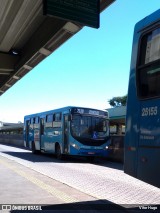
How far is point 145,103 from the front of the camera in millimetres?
6633

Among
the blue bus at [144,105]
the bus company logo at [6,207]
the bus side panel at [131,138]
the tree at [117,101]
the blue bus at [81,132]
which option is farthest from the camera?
the tree at [117,101]

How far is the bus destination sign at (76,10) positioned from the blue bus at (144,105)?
172 centimetres

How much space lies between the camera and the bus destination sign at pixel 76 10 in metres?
8.23

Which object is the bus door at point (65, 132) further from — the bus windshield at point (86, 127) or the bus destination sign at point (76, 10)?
the bus destination sign at point (76, 10)

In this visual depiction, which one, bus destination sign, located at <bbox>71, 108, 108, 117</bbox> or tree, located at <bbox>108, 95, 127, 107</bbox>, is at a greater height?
tree, located at <bbox>108, 95, 127, 107</bbox>

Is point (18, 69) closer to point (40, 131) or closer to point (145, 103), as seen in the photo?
point (145, 103)


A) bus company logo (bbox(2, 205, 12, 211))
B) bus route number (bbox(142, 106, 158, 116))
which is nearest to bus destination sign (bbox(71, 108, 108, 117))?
bus company logo (bbox(2, 205, 12, 211))

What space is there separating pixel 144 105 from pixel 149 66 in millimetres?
688

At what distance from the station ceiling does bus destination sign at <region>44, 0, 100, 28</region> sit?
1.21 feet

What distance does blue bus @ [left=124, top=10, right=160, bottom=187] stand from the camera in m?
6.21


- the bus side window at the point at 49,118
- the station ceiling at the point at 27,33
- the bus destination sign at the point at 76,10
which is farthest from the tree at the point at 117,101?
the bus destination sign at the point at 76,10

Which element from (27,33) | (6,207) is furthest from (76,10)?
(6,207)

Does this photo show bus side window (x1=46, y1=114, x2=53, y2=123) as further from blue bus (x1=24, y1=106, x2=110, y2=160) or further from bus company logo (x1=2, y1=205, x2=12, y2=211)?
bus company logo (x1=2, y1=205, x2=12, y2=211)

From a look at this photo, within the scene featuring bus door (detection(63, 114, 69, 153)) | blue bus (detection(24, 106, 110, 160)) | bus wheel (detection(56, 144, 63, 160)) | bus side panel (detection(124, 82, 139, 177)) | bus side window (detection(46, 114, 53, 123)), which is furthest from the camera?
bus side window (detection(46, 114, 53, 123))
